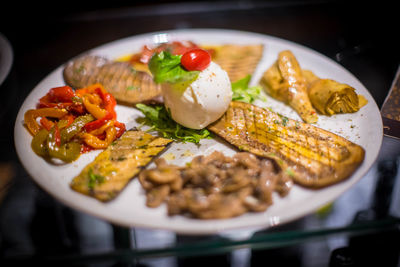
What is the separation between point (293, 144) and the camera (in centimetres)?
295

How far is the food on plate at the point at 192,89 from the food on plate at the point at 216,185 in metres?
0.52

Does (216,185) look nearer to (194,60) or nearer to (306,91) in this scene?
(194,60)

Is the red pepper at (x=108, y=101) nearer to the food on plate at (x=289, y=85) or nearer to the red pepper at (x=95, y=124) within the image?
the red pepper at (x=95, y=124)

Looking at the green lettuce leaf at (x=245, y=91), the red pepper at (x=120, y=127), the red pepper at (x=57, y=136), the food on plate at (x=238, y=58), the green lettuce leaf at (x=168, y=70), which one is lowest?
the red pepper at (x=120, y=127)

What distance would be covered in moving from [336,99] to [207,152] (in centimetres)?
128

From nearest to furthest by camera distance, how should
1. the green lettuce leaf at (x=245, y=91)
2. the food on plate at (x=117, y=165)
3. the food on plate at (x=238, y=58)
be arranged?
the food on plate at (x=117, y=165), the green lettuce leaf at (x=245, y=91), the food on plate at (x=238, y=58)

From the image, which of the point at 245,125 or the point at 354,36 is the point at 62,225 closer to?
the point at 245,125

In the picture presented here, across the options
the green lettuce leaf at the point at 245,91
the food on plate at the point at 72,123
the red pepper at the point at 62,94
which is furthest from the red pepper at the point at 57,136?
the green lettuce leaf at the point at 245,91

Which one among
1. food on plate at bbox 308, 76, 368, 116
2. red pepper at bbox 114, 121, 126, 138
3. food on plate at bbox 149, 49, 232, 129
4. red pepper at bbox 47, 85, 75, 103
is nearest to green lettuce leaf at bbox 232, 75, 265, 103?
food on plate at bbox 149, 49, 232, 129

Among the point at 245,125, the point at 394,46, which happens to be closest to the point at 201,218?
the point at 245,125

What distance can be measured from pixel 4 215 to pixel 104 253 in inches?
32.6

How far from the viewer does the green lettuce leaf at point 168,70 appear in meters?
2.92

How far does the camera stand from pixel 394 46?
12.9 ft

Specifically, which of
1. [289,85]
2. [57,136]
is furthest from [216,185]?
[289,85]
